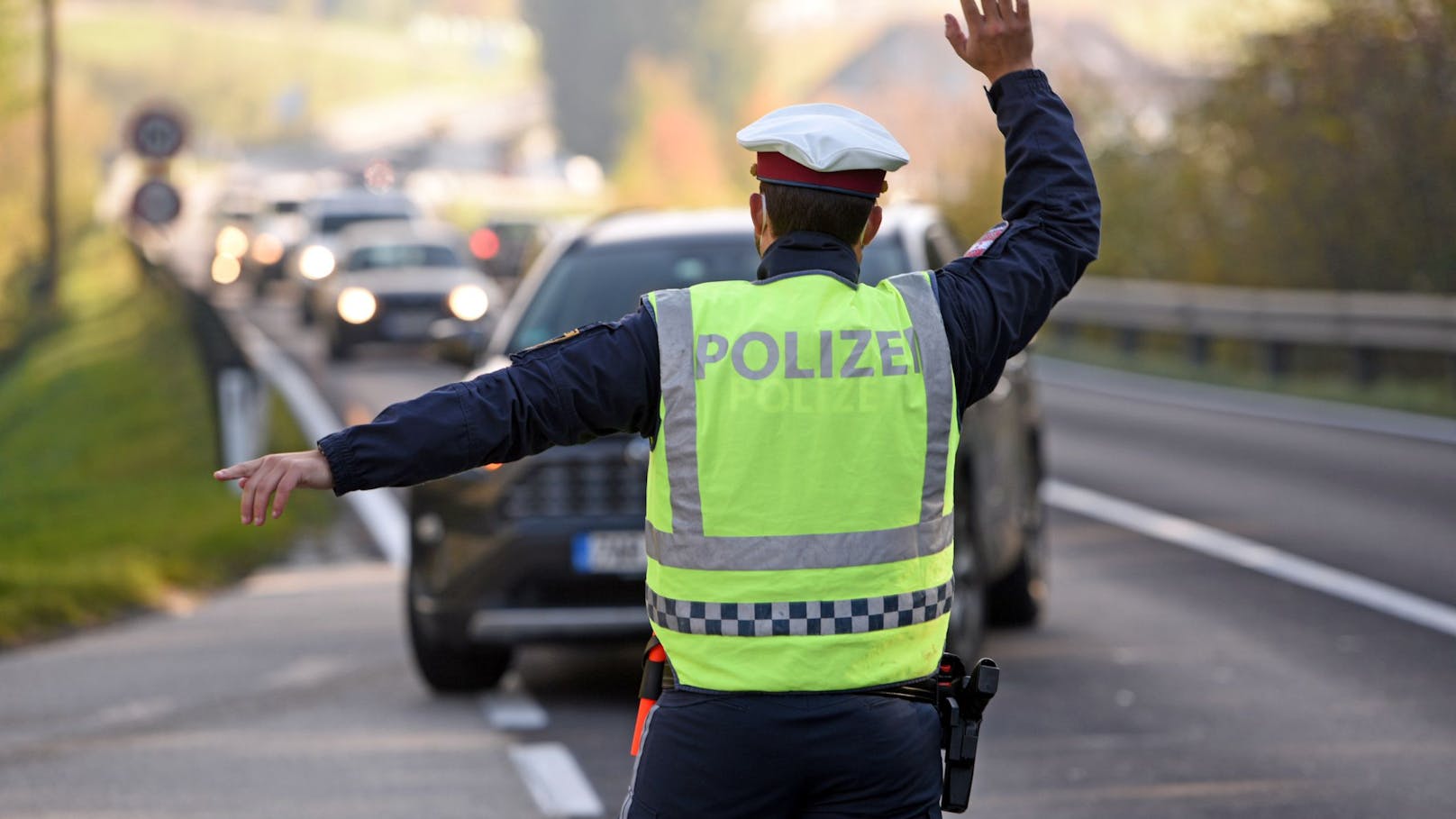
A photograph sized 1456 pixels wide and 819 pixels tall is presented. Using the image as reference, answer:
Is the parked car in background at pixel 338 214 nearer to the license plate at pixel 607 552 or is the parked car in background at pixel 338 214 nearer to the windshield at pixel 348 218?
the windshield at pixel 348 218

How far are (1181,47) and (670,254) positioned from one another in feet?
68.6

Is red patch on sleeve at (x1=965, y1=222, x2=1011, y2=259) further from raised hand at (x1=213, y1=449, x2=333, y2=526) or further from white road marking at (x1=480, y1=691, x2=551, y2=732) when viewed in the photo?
white road marking at (x1=480, y1=691, x2=551, y2=732)

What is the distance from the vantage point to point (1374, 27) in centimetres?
2625

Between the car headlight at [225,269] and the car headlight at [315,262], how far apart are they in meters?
12.0

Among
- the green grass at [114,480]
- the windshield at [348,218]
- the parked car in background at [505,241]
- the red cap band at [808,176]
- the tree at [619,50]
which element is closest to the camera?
the red cap band at [808,176]

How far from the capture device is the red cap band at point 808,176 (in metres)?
3.62

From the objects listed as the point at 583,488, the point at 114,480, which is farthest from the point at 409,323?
the point at 583,488

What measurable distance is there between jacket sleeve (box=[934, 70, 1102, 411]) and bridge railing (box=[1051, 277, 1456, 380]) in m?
18.2

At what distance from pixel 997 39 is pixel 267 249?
39222 mm

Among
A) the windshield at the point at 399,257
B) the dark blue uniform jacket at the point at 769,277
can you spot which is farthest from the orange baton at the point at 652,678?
the windshield at the point at 399,257

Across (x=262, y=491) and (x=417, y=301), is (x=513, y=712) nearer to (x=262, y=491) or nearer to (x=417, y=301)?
(x=262, y=491)

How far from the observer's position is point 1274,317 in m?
25.2

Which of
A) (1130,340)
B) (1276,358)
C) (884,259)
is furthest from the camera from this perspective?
(1130,340)

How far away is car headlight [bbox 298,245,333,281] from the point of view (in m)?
32.1
